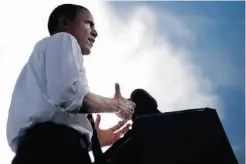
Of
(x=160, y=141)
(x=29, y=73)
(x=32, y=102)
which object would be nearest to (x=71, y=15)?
(x=29, y=73)

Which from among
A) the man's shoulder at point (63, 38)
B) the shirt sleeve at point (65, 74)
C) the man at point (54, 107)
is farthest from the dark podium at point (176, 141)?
the man's shoulder at point (63, 38)

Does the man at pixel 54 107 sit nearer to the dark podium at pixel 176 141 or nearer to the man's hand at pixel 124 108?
the man's hand at pixel 124 108

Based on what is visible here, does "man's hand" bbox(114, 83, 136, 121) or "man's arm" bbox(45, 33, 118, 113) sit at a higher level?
"man's arm" bbox(45, 33, 118, 113)

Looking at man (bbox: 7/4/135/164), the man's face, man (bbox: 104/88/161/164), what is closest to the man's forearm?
man (bbox: 7/4/135/164)

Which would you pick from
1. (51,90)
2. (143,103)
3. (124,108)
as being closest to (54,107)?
(51,90)

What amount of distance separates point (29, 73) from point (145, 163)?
2.11ft

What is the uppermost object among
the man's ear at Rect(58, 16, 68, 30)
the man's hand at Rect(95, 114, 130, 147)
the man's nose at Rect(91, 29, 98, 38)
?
the man's ear at Rect(58, 16, 68, 30)

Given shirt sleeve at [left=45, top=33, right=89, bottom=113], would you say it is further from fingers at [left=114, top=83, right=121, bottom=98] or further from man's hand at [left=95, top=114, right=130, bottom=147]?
man's hand at [left=95, top=114, right=130, bottom=147]

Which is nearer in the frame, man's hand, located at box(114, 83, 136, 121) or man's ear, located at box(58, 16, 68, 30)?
man's hand, located at box(114, 83, 136, 121)

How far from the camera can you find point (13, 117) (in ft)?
5.49

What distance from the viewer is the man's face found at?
188cm

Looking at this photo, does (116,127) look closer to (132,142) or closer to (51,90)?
(132,142)

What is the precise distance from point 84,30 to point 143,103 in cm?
46

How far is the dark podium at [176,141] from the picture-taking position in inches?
64.4
